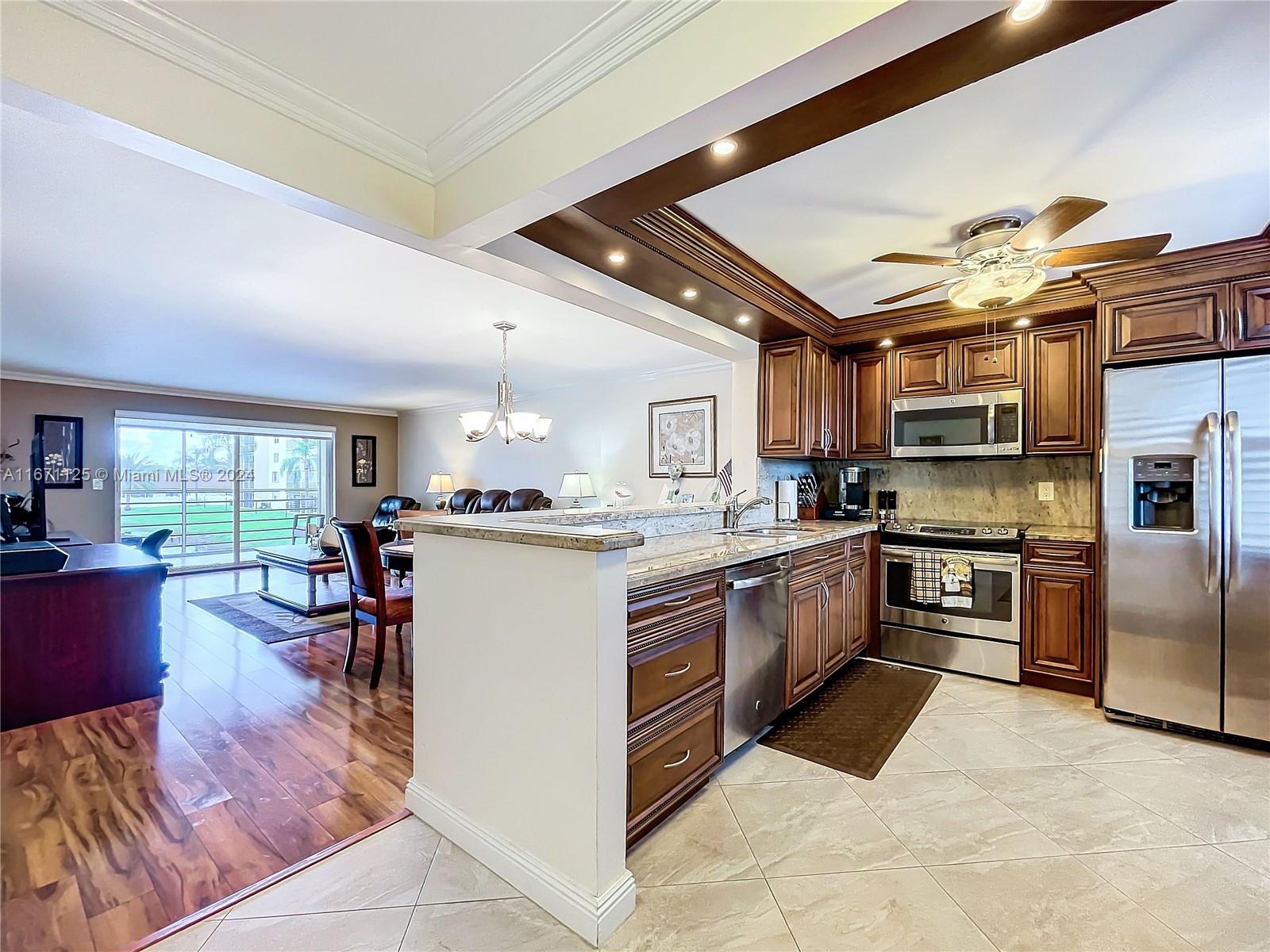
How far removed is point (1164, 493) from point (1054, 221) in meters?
1.73

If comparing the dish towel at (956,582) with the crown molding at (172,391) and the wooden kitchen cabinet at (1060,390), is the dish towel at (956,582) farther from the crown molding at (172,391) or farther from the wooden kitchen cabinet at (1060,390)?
the crown molding at (172,391)

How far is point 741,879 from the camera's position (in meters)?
1.74

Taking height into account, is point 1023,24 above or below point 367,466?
above

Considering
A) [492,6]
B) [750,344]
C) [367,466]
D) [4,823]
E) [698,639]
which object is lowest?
[4,823]

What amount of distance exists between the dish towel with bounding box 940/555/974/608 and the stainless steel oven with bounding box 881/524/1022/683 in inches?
0.9

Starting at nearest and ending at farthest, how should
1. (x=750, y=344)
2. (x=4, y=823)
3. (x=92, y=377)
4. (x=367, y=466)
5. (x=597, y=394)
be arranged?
(x=4, y=823) → (x=750, y=344) → (x=92, y=377) → (x=597, y=394) → (x=367, y=466)

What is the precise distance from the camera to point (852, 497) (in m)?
4.29

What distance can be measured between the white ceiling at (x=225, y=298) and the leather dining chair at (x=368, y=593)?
153 cm

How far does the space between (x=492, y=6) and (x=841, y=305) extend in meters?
2.74

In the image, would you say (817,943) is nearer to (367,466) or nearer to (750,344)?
(750,344)

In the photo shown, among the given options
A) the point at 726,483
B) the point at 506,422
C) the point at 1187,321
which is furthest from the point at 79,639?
the point at 1187,321

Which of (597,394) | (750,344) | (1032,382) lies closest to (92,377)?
(597,394)

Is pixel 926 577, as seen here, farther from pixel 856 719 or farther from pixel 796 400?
pixel 796 400

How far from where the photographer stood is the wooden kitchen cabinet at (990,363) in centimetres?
356
